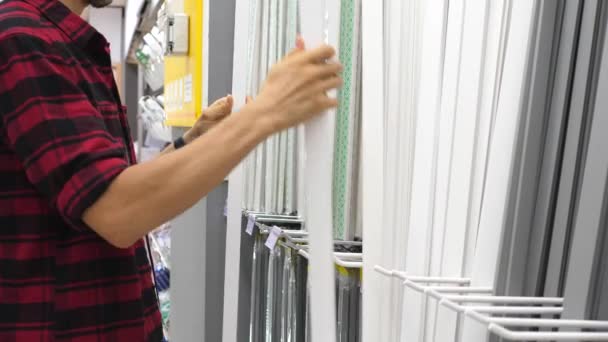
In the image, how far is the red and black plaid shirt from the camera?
0.89 metres

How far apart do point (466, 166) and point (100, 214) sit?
573mm

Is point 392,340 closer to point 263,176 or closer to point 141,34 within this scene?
point 263,176

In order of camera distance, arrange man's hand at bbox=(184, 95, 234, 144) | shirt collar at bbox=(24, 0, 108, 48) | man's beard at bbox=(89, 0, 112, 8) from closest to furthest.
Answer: shirt collar at bbox=(24, 0, 108, 48)
man's beard at bbox=(89, 0, 112, 8)
man's hand at bbox=(184, 95, 234, 144)

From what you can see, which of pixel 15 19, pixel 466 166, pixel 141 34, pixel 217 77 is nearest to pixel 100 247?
pixel 15 19

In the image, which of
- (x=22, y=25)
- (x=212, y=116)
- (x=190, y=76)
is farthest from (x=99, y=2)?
(x=190, y=76)

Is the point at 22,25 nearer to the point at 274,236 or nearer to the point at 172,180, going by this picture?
the point at 172,180

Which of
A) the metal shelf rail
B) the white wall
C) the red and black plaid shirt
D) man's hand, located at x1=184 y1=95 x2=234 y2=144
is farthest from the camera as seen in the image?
the white wall

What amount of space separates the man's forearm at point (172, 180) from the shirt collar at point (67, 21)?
35 centimetres

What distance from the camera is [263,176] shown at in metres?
1.85

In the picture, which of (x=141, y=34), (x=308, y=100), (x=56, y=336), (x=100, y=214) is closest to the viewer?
(x=308, y=100)

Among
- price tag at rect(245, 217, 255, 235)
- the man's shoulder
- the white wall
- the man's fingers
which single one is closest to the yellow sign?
price tag at rect(245, 217, 255, 235)

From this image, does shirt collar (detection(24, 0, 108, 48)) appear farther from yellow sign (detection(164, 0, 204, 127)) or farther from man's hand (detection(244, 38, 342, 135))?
yellow sign (detection(164, 0, 204, 127))

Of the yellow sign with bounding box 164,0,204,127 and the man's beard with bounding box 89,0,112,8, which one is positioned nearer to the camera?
the man's beard with bounding box 89,0,112,8

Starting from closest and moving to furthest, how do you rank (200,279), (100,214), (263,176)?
(100,214) < (263,176) < (200,279)
